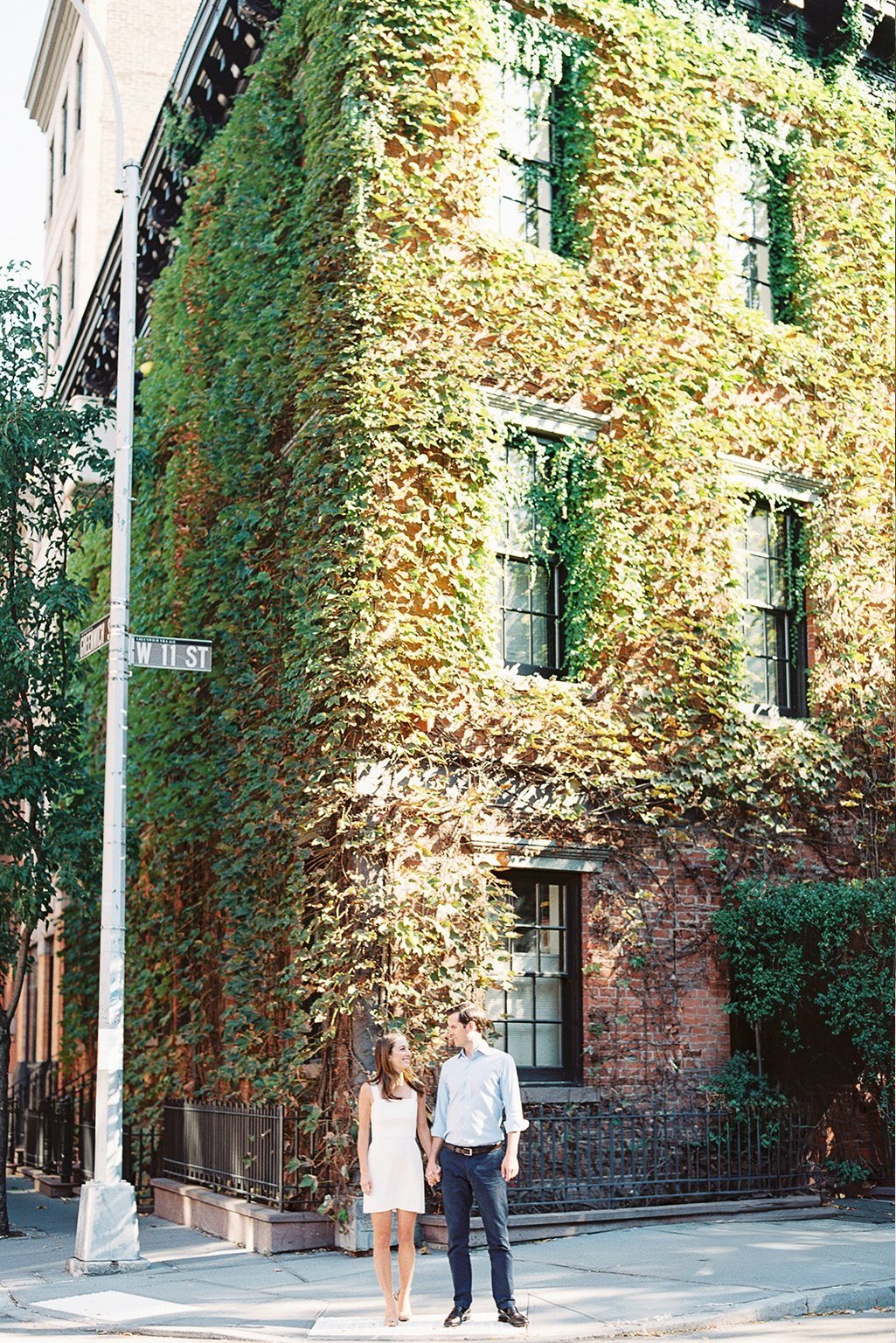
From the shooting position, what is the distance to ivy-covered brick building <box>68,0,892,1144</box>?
14281 millimetres

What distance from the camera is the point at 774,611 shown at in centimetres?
1772

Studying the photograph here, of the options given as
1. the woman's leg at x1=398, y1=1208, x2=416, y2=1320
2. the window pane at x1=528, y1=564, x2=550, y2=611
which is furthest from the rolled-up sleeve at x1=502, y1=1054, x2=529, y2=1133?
the window pane at x1=528, y1=564, x2=550, y2=611

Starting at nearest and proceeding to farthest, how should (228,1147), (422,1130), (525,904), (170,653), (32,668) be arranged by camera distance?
(422,1130) < (170,653) < (228,1147) < (525,904) < (32,668)

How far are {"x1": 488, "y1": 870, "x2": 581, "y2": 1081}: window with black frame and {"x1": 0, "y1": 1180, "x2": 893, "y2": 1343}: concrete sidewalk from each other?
1872mm

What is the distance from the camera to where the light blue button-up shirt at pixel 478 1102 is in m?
9.73

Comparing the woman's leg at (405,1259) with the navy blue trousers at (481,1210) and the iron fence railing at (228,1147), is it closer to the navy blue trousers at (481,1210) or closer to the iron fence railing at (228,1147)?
the navy blue trousers at (481,1210)

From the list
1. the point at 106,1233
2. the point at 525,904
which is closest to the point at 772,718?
the point at 525,904

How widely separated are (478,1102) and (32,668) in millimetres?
7903

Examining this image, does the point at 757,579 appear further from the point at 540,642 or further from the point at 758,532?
the point at 540,642

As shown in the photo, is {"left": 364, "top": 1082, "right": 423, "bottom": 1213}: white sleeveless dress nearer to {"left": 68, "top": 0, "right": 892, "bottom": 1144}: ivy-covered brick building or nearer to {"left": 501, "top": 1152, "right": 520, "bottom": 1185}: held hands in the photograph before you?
{"left": 501, "top": 1152, "right": 520, "bottom": 1185}: held hands

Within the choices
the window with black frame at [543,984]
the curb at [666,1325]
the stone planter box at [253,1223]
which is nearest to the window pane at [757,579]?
the window with black frame at [543,984]

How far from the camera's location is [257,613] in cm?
1598

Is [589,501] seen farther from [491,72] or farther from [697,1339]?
[697,1339]

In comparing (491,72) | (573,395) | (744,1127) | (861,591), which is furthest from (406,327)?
(744,1127)
